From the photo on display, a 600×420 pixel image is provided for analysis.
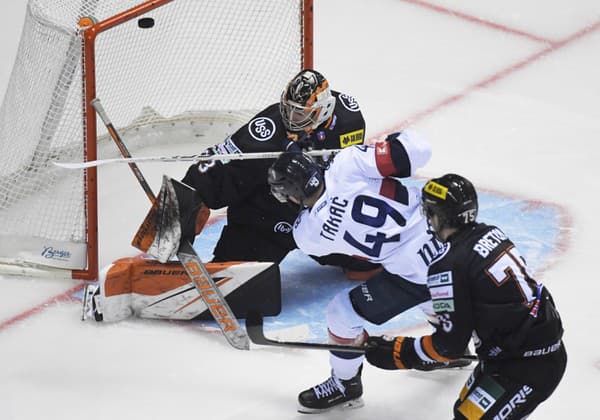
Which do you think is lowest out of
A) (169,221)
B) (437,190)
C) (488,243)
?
(169,221)

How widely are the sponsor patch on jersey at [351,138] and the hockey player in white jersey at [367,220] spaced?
0.78 meters

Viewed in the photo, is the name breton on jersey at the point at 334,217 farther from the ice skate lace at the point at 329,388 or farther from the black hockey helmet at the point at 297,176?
the ice skate lace at the point at 329,388

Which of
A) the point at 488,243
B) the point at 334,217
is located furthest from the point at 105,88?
the point at 488,243

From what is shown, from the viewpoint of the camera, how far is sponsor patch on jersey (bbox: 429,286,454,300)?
123 inches

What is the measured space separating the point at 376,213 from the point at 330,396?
2.24 ft

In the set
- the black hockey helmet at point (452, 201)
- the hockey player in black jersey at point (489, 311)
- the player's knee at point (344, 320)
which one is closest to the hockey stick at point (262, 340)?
the player's knee at point (344, 320)

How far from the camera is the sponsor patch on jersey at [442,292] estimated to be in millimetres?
3115

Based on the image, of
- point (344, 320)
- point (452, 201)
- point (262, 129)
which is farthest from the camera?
point (262, 129)

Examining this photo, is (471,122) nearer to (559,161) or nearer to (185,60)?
(559,161)

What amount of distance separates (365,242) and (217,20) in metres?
2.07

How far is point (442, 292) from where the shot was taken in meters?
3.13

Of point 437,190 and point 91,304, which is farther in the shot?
point 91,304

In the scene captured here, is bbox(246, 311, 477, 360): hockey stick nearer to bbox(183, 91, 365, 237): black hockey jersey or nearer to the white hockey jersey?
the white hockey jersey

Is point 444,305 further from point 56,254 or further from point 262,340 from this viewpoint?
point 56,254
